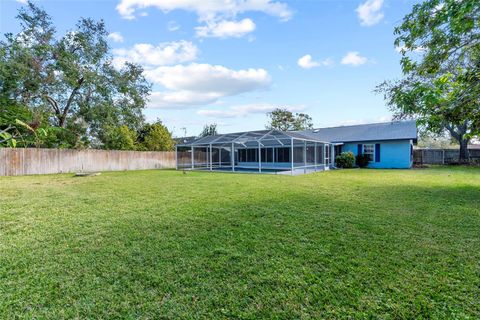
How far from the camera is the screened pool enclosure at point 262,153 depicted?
46.7 ft

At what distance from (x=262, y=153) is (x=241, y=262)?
15.9 m

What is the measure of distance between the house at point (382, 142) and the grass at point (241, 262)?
1335 cm

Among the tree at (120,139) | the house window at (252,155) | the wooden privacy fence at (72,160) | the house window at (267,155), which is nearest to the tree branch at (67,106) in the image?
the tree at (120,139)

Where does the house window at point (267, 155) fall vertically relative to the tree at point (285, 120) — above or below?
below

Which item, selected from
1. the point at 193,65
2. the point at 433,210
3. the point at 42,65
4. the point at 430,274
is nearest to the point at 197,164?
the point at 193,65

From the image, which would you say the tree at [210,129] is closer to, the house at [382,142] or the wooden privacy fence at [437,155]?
the house at [382,142]

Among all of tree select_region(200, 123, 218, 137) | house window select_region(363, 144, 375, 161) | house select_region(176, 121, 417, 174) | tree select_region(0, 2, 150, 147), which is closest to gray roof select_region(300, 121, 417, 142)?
house select_region(176, 121, 417, 174)

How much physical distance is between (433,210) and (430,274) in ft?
10.1

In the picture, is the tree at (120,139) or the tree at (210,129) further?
the tree at (210,129)

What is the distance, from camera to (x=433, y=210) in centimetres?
492

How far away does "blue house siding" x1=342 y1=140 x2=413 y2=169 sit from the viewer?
1670 centimetres

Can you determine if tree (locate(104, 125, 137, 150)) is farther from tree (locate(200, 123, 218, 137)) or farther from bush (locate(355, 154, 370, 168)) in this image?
bush (locate(355, 154, 370, 168))

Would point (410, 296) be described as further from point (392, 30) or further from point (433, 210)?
point (392, 30)

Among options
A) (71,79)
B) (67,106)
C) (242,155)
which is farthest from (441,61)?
(67,106)
